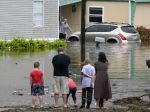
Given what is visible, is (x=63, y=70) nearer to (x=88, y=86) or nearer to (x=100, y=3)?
(x=88, y=86)

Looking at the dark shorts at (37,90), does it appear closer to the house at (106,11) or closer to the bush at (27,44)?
the bush at (27,44)

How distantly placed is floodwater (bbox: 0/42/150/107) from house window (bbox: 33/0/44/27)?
208 inches

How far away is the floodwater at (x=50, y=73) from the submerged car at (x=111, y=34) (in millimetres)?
9732

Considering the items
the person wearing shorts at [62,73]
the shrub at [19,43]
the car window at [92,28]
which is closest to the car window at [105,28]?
the car window at [92,28]

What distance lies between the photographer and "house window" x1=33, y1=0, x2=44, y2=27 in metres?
40.3

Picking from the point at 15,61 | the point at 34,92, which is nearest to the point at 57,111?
the point at 34,92

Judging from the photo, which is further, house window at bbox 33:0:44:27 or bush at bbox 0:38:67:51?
house window at bbox 33:0:44:27

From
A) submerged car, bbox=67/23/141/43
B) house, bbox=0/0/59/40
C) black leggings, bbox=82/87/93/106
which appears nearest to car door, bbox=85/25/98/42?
submerged car, bbox=67/23/141/43

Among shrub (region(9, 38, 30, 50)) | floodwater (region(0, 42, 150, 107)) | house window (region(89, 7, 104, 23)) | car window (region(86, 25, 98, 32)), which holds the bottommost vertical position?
floodwater (region(0, 42, 150, 107))

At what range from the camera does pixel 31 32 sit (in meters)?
39.6

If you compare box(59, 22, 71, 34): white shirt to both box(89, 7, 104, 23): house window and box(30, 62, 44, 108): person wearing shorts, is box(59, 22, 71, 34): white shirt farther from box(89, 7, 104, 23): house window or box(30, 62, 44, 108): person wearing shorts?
box(30, 62, 44, 108): person wearing shorts

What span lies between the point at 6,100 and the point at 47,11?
23.2 m

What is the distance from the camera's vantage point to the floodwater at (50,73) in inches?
747

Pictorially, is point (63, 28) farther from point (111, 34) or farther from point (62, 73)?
point (62, 73)
